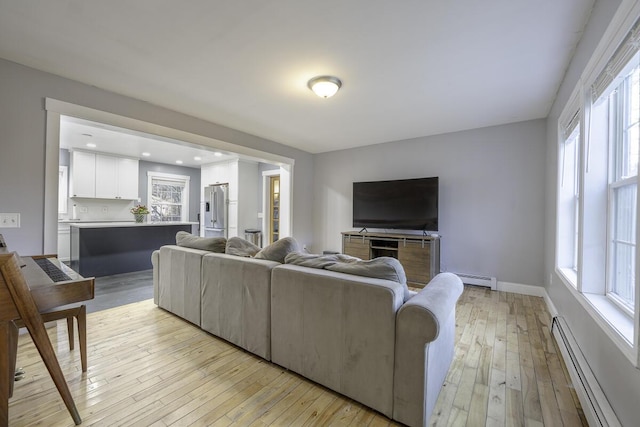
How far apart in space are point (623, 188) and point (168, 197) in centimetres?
829

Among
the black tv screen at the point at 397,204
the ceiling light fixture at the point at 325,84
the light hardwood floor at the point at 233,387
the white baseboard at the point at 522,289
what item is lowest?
the light hardwood floor at the point at 233,387

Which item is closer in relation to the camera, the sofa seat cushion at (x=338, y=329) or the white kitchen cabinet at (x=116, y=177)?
the sofa seat cushion at (x=338, y=329)

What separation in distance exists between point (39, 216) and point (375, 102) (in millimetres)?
3588

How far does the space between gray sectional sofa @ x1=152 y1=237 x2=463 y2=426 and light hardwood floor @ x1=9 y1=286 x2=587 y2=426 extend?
0.12 metres

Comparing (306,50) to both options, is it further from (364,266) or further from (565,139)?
(565,139)

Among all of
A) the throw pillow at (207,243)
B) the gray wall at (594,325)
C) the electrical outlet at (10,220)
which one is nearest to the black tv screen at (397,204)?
the gray wall at (594,325)

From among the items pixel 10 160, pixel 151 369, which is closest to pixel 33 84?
pixel 10 160

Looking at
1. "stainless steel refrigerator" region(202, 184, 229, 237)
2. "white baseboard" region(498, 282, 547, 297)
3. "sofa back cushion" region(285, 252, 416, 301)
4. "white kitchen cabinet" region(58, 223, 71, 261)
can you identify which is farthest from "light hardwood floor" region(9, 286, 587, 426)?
"stainless steel refrigerator" region(202, 184, 229, 237)

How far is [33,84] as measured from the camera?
245 cm

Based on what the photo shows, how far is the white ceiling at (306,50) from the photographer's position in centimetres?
171

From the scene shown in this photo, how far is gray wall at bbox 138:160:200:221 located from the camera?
22.1ft

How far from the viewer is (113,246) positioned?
4.74m

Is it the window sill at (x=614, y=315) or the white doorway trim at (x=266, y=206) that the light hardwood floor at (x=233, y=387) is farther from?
the white doorway trim at (x=266, y=206)

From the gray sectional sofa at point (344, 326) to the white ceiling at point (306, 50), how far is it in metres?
1.69
